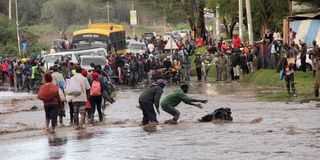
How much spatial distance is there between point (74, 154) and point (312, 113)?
29.8 ft

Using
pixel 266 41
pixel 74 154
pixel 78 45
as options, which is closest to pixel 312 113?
pixel 74 154

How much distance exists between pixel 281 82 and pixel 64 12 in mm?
83453

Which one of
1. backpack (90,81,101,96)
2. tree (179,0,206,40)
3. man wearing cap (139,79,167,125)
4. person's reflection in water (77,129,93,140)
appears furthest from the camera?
tree (179,0,206,40)

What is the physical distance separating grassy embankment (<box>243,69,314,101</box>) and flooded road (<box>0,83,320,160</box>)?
1927mm

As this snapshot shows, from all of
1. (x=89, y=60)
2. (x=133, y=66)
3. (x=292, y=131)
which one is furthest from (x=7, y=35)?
(x=292, y=131)

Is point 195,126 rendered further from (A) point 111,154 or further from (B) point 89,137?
(A) point 111,154

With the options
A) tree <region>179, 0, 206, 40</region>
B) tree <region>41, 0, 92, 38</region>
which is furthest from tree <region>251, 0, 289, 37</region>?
tree <region>41, 0, 92, 38</region>

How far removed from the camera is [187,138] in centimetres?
1917

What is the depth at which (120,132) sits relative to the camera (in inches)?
839

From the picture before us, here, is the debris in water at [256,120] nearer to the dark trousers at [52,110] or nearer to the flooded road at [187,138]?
the flooded road at [187,138]

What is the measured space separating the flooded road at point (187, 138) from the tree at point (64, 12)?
8827cm

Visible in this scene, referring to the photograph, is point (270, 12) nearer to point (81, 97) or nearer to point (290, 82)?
point (290, 82)

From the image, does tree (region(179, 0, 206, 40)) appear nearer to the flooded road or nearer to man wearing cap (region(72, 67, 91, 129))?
the flooded road

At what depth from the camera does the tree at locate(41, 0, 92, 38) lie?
11569 cm
